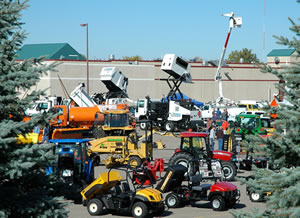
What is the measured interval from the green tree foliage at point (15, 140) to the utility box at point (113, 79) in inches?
1452

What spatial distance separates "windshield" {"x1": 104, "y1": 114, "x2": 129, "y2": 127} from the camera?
29.7 m

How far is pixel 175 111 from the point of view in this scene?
1567 inches

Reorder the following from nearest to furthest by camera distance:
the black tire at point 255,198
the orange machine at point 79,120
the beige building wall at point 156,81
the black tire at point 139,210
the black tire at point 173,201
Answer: the black tire at point 139,210
the black tire at point 173,201
the black tire at point 255,198
the orange machine at point 79,120
the beige building wall at point 156,81

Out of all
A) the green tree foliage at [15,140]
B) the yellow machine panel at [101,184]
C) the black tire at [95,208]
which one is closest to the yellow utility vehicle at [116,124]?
the yellow machine panel at [101,184]

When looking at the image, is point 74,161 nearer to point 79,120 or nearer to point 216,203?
point 216,203

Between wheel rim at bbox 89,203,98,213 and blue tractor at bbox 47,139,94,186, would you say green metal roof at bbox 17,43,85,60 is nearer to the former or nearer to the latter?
blue tractor at bbox 47,139,94,186

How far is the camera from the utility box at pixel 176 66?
40.5 metres

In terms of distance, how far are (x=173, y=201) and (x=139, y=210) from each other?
1625mm

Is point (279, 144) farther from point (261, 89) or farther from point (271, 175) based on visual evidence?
point (261, 89)

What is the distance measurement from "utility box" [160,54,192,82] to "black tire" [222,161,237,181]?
22468 millimetres

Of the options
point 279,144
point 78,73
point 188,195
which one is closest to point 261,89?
point 78,73

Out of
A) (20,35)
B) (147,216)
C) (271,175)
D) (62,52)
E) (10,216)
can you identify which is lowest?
(147,216)

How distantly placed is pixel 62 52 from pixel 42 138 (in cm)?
4847

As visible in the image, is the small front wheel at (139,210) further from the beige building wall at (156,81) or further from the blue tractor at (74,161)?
the beige building wall at (156,81)
